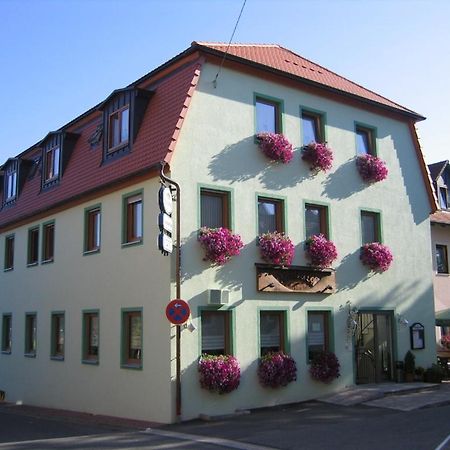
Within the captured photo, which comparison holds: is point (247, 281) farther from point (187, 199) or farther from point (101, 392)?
point (101, 392)

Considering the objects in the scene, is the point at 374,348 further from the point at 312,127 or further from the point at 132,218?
the point at 132,218

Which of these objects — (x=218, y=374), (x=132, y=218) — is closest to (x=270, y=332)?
(x=218, y=374)

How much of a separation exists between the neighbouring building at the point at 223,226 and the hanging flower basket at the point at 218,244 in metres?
0.22

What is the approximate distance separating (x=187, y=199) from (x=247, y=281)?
257 cm

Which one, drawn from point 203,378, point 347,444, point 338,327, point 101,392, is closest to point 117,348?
point 101,392

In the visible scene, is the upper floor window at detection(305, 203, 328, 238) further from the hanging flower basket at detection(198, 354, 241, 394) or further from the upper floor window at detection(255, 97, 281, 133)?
the hanging flower basket at detection(198, 354, 241, 394)

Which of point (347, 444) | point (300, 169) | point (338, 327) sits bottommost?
point (347, 444)

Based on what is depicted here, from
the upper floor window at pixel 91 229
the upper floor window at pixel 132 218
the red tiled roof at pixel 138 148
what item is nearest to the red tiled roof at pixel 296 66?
the red tiled roof at pixel 138 148

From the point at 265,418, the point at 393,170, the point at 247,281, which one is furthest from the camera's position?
the point at 393,170

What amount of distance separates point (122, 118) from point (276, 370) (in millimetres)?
7964

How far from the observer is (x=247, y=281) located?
1584cm

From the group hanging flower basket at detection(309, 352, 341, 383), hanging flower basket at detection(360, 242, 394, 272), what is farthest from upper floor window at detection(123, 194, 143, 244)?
hanging flower basket at detection(360, 242, 394, 272)

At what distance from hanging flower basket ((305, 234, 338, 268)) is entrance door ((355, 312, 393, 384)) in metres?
2.37

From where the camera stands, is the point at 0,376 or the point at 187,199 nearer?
the point at 187,199
